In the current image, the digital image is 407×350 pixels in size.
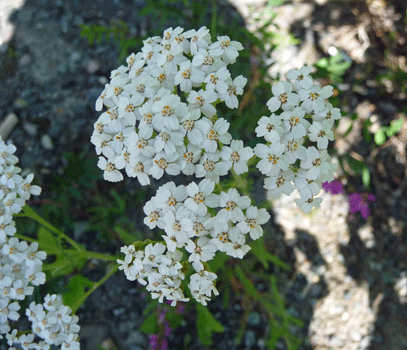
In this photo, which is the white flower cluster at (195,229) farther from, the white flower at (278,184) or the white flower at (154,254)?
the white flower at (278,184)

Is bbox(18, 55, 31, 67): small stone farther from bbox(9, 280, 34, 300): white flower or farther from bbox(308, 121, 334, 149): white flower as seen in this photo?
bbox(308, 121, 334, 149): white flower

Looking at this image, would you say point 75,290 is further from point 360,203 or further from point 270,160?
point 360,203

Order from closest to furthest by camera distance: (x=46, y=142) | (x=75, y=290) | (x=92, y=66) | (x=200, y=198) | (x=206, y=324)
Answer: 1. (x=200, y=198)
2. (x=75, y=290)
3. (x=206, y=324)
4. (x=46, y=142)
5. (x=92, y=66)

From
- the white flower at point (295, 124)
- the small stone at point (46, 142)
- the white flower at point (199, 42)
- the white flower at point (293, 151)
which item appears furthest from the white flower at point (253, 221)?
the small stone at point (46, 142)

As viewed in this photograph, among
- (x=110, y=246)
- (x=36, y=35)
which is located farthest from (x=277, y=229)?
(x=36, y=35)

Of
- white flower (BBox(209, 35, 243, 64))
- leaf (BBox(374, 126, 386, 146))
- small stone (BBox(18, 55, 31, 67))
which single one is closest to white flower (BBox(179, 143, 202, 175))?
white flower (BBox(209, 35, 243, 64))

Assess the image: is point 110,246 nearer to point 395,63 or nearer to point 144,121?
point 144,121

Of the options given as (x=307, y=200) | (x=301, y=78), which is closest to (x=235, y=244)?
(x=307, y=200)

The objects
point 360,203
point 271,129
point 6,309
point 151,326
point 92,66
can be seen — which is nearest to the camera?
point 271,129
